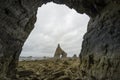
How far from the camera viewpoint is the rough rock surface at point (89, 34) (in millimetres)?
7641

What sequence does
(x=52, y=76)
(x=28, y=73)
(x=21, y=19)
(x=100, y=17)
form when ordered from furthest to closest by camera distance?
(x=28, y=73) < (x=52, y=76) < (x=21, y=19) < (x=100, y=17)

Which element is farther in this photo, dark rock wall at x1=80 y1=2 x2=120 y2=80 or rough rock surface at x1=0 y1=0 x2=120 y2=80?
rough rock surface at x1=0 y1=0 x2=120 y2=80

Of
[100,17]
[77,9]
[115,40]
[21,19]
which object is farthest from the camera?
[77,9]

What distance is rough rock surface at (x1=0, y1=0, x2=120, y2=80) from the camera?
7641mm

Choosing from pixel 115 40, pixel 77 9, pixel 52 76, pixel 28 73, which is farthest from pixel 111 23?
pixel 28 73

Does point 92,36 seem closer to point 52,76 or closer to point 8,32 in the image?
point 8,32

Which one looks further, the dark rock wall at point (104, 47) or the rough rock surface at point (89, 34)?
the rough rock surface at point (89, 34)

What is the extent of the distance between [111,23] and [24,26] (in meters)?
4.18

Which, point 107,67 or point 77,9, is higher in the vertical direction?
point 77,9

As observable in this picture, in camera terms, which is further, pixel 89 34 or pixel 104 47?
pixel 89 34

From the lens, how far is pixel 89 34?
1012cm

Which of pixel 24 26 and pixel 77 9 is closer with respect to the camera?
pixel 24 26

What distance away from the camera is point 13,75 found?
11.9 meters

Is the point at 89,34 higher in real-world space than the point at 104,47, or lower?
higher
